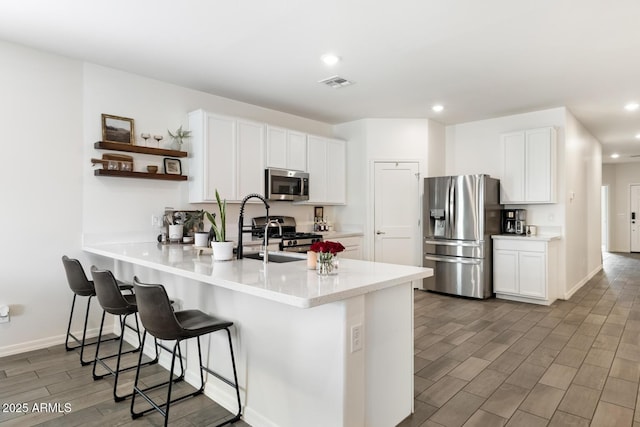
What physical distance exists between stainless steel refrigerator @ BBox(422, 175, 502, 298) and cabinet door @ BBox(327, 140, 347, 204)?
4.08 ft

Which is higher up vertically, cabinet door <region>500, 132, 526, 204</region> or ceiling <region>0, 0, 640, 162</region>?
ceiling <region>0, 0, 640, 162</region>

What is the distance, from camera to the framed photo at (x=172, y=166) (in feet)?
13.5

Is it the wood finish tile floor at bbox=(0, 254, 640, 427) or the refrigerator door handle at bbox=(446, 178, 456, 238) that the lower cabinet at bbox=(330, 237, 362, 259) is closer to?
the refrigerator door handle at bbox=(446, 178, 456, 238)

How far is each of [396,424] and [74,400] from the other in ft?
6.72

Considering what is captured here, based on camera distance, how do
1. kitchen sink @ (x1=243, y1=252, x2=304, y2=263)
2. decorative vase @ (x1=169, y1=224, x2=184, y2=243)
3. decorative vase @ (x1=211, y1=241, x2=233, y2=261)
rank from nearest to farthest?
decorative vase @ (x1=211, y1=241, x2=233, y2=261), kitchen sink @ (x1=243, y1=252, x2=304, y2=263), decorative vase @ (x1=169, y1=224, x2=184, y2=243)

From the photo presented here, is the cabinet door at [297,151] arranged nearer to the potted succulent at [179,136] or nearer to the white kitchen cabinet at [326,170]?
the white kitchen cabinet at [326,170]

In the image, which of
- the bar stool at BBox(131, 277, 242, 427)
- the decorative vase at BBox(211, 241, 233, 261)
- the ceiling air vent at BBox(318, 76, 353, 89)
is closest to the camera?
the bar stool at BBox(131, 277, 242, 427)

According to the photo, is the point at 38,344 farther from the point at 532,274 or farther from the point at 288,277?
the point at 532,274

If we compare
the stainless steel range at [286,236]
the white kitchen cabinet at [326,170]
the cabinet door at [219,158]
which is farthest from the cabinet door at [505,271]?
the cabinet door at [219,158]

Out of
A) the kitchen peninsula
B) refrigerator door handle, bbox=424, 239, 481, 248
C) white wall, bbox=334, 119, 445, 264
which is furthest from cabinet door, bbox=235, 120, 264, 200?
refrigerator door handle, bbox=424, 239, 481, 248

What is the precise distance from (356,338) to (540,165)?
14.7 feet

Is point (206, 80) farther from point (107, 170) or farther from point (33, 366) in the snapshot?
point (33, 366)

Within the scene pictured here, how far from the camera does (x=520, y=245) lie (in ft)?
16.5

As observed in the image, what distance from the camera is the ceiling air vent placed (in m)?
4.02
